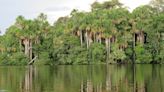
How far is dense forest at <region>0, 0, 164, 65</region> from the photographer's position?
9150 centimetres

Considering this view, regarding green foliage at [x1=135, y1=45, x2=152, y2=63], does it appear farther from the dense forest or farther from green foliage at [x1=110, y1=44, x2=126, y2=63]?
green foliage at [x1=110, y1=44, x2=126, y2=63]

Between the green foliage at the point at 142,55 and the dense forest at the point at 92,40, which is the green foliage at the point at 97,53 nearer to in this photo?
the dense forest at the point at 92,40

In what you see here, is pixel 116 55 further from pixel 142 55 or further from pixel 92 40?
pixel 92 40

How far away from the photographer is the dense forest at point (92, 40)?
9150 centimetres

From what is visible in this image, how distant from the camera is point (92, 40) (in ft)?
318

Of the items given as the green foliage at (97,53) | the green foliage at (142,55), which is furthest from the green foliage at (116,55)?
the green foliage at (142,55)

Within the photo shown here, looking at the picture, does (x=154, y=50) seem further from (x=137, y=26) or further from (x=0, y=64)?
(x=0, y=64)

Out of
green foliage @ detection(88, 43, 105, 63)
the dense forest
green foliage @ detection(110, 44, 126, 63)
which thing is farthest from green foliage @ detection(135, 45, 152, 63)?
green foliage @ detection(88, 43, 105, 63)

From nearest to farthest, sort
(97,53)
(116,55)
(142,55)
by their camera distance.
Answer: (116,55), (142,55), (97,53)

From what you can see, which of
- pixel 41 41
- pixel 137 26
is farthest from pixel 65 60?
pixel 137 26

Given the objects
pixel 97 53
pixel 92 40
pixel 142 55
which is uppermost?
pixel 92 40

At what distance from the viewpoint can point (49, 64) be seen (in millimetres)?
93688

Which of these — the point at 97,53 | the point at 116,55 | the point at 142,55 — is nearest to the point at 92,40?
the point at 97,53

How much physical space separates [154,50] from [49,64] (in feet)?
69.9
